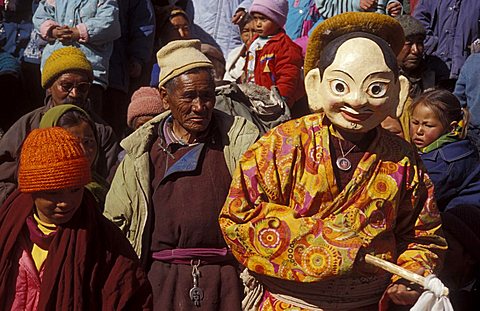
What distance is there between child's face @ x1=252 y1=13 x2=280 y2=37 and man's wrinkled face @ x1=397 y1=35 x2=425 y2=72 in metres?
1.03

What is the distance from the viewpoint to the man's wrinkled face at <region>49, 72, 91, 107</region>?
682cm

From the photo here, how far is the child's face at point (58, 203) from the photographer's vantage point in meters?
4.62

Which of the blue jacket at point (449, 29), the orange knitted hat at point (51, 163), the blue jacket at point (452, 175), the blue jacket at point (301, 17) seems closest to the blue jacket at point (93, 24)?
the blue jacket at point (301, 17)

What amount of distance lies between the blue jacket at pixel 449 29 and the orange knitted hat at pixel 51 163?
185 inches

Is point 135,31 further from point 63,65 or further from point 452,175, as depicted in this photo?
point 452,175

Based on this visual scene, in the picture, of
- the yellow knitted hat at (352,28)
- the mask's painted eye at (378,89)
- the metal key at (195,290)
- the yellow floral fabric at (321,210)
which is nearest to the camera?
the yellow floral fabric at (321,210)

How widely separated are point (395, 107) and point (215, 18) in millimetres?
5103

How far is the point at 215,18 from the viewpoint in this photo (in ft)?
31.2

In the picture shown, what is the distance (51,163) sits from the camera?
15.1 feet

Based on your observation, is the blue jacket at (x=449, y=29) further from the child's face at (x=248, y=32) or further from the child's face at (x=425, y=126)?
the child's face at (x=425, y=126)

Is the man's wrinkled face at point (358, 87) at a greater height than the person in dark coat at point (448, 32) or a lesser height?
greater

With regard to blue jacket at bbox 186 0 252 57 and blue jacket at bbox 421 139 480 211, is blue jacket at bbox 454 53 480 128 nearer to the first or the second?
blue jacket at bbox 421 139 480 211

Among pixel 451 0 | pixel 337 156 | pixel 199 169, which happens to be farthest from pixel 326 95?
pixel 451 0

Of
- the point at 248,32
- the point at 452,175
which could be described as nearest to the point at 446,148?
the point at 452,175
